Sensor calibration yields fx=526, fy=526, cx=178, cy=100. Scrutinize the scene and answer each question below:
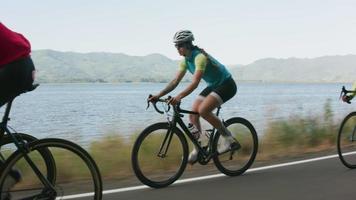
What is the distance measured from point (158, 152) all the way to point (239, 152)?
1.45 m

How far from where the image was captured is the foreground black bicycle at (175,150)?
21.5 ft

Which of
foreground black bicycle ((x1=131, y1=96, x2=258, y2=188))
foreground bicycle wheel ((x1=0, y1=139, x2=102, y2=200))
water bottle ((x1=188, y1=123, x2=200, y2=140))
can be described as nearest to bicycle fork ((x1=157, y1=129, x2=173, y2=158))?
foreground black bicycle ((x1=131, y1=96, x2=258, y2=188))

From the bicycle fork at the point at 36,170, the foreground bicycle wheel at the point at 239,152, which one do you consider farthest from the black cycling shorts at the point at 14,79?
the foreground bicycle wheel at the point at 239,152

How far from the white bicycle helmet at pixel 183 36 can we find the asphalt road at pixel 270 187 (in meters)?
1.82

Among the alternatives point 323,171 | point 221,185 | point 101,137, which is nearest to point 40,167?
point 221,185

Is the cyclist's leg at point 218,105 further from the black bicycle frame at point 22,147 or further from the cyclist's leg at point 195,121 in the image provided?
the black bicycle frame at point 22,147

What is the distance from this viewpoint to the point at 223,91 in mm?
7133

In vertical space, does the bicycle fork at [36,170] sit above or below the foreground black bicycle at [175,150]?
above

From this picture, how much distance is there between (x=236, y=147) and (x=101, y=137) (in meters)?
3.20

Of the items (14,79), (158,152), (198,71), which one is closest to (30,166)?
(14,79)

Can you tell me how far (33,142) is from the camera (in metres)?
4.29

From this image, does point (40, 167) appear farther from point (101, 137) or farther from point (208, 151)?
point (101, 137)

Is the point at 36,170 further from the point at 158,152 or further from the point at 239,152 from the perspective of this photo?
the point at 239,152

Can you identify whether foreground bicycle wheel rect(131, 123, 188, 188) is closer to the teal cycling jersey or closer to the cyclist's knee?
the cyclist's knee
